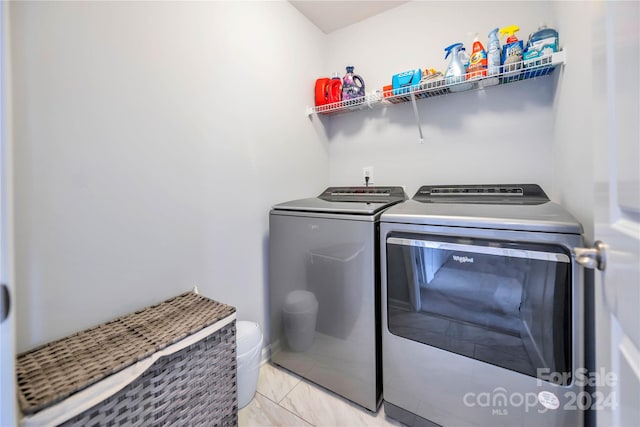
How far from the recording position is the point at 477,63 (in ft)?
4.77

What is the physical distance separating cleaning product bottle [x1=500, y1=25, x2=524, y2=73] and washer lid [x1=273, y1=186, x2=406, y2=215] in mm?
854

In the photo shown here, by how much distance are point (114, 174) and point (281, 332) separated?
3.96 feet

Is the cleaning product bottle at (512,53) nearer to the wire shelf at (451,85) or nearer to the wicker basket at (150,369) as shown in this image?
the wire shelf at (451,85)

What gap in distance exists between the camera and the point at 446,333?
1138 millimetres

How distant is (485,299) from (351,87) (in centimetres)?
160

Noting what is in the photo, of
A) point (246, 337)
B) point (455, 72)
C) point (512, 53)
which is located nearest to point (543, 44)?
point (512, 53)

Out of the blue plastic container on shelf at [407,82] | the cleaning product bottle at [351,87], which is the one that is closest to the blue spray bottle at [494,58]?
the blue plastic container on shelf at [407,82]

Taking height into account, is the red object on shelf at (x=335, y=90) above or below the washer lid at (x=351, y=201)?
above

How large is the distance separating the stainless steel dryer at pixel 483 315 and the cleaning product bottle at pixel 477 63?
2.33 feet

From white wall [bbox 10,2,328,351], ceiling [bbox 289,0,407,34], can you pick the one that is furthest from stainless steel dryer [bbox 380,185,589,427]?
ceiling [bbox 289,0,407,34]

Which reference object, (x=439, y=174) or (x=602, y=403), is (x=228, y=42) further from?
(x=602, y=403)

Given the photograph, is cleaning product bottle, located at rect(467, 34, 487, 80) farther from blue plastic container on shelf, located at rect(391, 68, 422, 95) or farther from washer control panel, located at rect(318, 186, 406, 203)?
washer control panel, located at rect(318, 186, 406, 203)

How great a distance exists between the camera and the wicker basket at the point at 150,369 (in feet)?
2.37

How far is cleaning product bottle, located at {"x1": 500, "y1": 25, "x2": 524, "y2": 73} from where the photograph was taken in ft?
4.41
